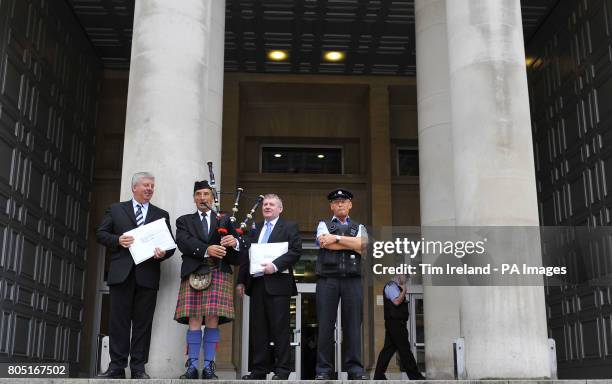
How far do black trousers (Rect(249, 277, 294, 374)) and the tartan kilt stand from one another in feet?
1.23

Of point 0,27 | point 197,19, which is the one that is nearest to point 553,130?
point 197,19

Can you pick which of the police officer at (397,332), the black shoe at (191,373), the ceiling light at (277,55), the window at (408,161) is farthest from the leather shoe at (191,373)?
the window at (408,161)

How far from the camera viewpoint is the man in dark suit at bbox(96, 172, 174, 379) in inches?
322

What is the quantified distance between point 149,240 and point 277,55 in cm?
1459

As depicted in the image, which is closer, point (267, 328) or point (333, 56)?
point (267, 328)

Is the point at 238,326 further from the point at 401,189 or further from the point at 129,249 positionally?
the point at 129,249

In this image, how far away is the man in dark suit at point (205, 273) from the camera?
827cm

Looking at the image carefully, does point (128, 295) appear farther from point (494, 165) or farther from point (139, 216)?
point (494, 165)

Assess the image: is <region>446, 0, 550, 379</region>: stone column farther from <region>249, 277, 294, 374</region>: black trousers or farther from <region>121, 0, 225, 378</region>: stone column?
<region>121, 0, 225, 378</region>: stone column

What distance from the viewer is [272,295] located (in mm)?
8562

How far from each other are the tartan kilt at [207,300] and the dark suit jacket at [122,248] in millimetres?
377

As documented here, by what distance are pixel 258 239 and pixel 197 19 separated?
11.0 ft

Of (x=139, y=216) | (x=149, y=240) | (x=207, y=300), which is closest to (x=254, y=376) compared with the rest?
(x=207, y=300)

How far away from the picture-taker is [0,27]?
15312 millimetres
